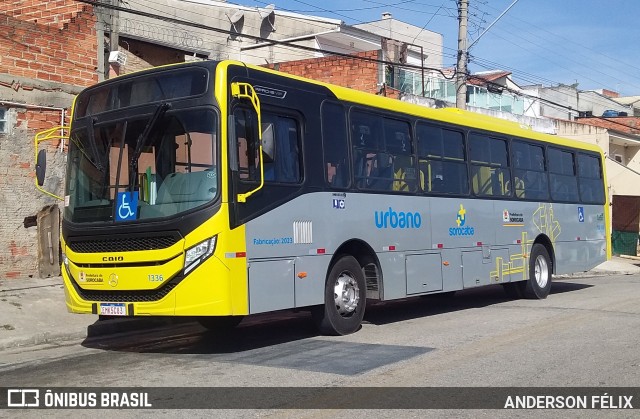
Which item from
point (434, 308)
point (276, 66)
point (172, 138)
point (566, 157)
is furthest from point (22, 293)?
point (276, 66)

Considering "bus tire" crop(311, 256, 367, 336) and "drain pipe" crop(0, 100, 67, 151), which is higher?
"drain pipe" crop(0, 100, 67, 151)

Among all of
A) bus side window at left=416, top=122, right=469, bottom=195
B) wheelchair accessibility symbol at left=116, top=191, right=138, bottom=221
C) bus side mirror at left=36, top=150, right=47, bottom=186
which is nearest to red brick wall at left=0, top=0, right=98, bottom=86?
bus side mirror at left=36, top=150, right=47, bottom=186

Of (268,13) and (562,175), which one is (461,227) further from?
(268,13)

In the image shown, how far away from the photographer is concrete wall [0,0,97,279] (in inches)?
519

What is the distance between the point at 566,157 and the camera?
1670 cm

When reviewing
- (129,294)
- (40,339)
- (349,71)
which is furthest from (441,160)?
(349,71)

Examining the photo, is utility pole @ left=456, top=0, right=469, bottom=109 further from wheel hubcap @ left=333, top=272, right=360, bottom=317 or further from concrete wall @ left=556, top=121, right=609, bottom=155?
concrete wall @ left=556, top=121, right=609, bottom=155

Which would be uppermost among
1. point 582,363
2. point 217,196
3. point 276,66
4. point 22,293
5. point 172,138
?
point 276,66

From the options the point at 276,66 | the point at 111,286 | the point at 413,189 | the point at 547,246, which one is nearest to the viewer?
the point at 111,286

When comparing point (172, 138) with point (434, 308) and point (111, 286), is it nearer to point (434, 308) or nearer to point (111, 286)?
point (111, 286)

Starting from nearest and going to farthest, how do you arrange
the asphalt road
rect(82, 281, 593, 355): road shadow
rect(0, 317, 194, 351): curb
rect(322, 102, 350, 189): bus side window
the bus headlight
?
1. the asphalt road
2. the bus headlight
3. rect(82, 281, 593, 355): road shadow
4. rect(322, 102, 350, 189): bus side window
5. rect(0, 317, 194, 351): curb

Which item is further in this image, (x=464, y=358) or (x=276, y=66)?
(x=276, y=66)

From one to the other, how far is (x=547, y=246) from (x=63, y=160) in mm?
10310

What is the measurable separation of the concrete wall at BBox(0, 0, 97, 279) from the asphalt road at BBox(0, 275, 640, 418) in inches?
140
